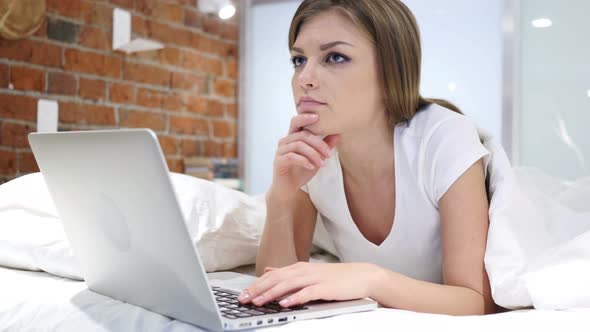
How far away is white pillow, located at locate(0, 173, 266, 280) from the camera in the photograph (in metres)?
1.30

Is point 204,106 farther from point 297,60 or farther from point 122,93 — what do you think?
point 297,60

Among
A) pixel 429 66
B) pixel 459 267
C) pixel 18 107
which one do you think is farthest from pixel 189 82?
pixel 459 267

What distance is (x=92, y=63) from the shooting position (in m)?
2.60

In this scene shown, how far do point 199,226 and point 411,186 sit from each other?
479mm

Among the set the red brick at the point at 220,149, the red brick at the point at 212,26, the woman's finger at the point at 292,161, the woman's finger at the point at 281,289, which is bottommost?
the woman's finger at the point at 281,289

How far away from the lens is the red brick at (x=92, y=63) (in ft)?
8.21

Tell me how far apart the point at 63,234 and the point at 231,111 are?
225 centimetres

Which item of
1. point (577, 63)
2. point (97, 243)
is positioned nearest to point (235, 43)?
point (577, 63)

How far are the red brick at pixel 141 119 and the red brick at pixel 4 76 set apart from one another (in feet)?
1.90

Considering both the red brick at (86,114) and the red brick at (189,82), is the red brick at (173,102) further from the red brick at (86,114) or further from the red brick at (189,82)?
the red brick at (86,114)

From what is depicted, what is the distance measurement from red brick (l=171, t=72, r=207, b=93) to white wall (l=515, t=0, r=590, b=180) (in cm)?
155

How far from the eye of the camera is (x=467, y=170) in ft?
3.91

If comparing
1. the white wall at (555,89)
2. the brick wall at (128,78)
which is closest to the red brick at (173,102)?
the brick wall at (128,78)

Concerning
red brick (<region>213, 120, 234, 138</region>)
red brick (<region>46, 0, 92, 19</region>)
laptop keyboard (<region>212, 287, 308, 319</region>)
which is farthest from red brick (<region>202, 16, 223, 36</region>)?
laptop keyboard (<region>212, 287, 308, 319</region>)
